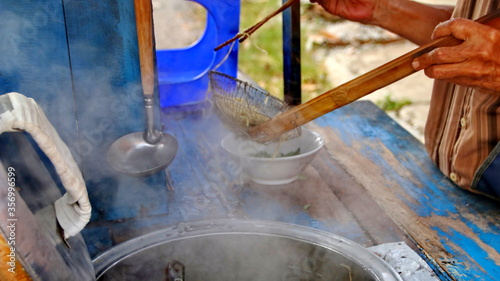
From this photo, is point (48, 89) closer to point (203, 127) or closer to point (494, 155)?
point (203, 127)

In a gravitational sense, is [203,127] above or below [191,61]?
below

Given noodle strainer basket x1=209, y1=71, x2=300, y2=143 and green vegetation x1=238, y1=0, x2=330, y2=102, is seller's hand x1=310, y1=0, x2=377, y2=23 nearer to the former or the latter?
noodle strainer basket x1=209, y1=71, x2=300, y2=143

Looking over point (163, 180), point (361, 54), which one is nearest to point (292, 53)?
point (163, 180)

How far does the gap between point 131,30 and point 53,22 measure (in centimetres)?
27

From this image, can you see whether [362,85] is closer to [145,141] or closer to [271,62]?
[145,141]

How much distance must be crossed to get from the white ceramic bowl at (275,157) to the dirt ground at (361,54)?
2470mm

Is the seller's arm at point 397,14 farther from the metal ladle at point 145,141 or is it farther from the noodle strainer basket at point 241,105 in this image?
the metal ladle at point 145,141

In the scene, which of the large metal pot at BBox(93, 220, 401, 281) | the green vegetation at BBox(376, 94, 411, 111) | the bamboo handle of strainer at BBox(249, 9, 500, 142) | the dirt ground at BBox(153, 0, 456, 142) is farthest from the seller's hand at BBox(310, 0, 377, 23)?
the green vegetation at BBox(376, 94, 411, 111)

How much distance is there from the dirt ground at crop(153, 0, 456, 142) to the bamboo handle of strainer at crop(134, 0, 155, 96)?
3.33 metres

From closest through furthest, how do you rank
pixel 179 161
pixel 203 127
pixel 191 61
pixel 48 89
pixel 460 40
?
pixel 460 40 → pixel 48 89 → pixel 179 161 → pixel 203 127 → pixel 191 61

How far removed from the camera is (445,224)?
1.96m

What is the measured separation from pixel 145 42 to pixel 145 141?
1.34ft

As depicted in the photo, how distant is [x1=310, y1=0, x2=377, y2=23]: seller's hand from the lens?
246 cm

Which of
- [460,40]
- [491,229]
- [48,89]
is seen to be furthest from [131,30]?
[491,229]
